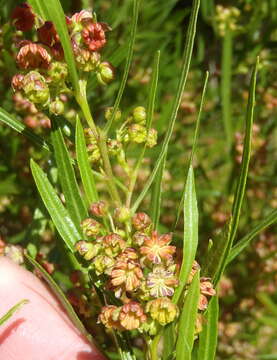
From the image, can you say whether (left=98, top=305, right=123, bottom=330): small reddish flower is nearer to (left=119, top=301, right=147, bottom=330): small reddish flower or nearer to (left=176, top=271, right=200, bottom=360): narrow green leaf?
(left=119, top=301, right=147, bottom=330): small reddish flower

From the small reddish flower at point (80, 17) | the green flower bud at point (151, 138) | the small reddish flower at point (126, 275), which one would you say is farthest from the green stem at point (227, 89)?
the small reddish flower at point (126, 275)

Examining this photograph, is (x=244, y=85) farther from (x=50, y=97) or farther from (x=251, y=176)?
(x=50, y=97)

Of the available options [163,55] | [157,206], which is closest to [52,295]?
[157,206]

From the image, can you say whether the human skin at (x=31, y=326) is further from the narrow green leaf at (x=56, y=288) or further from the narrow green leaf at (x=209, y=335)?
the narrow green leaf at (x=209, y=335)

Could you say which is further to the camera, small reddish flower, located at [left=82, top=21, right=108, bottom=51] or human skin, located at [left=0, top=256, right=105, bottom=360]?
human skin, located at [left=0, top=256, right=105, bottom=360]

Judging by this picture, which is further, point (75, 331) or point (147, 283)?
point (75, 331)

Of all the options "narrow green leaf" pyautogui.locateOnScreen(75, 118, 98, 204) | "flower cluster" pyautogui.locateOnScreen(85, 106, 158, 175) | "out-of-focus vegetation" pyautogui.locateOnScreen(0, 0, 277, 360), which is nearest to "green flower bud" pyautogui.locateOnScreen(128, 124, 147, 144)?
"flower cluster" pyautogui.locateOnScreen(85, 106, 158, 175)

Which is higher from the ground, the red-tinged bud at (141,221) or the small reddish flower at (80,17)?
the small reddish flower at (80,17)
